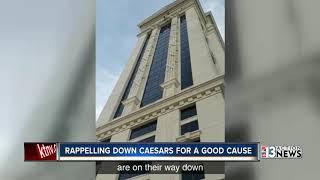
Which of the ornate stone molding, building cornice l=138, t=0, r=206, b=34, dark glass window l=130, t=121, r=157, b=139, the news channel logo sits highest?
building cornice l=138, t=0, r=206, b=34

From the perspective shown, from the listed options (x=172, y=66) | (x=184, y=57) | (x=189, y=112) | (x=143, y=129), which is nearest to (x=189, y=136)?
(x=189, y=112)

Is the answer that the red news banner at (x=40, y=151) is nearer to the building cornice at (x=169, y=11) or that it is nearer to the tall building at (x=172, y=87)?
the tall building at (x=172, y=87)

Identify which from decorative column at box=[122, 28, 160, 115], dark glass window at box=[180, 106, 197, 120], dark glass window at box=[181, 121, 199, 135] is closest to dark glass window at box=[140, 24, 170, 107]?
decorative column at box=[122, 28, 160, 115]

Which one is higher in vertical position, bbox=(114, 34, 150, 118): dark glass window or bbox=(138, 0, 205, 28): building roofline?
bbox=(138, 0, 205, 28): building roofline

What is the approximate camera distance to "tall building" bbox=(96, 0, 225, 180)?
33.9 ft

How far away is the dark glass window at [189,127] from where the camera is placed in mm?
10328

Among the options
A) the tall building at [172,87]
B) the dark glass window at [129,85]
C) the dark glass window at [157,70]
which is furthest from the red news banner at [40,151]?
the dark glass window at [157,70]

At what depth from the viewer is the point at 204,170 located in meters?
10.2

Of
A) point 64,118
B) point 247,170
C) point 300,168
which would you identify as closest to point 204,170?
point 247,170

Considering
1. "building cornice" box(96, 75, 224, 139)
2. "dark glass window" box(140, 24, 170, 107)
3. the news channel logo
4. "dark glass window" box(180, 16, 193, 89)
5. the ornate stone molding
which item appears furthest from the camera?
"dark glass window" box(140, 24, 170, 107)

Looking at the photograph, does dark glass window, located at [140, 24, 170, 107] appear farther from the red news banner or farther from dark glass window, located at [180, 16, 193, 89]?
the red news banner

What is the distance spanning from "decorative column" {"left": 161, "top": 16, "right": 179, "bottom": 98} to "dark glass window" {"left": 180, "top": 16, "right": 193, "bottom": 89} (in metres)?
0.12

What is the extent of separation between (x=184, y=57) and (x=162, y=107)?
1034mm

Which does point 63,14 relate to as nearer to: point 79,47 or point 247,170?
point 79,47
